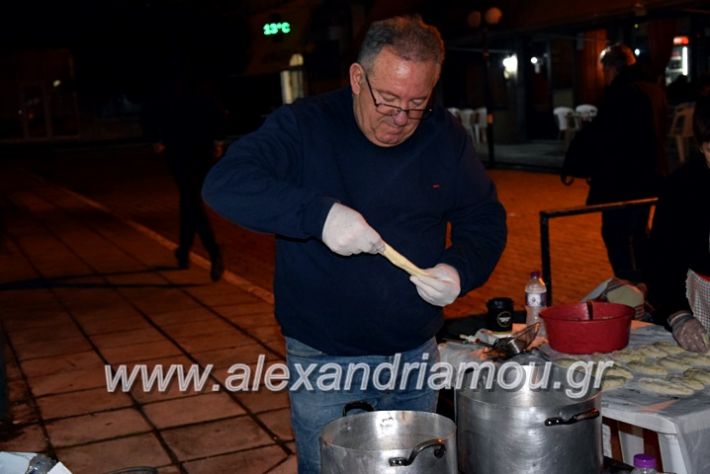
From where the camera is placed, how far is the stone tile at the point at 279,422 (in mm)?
5203

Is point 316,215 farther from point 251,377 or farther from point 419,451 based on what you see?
point 251,377

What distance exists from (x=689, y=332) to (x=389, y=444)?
1762 mm

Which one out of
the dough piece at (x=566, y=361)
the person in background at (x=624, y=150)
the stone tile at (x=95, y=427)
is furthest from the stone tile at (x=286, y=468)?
the person in background at (x=624, y=150)

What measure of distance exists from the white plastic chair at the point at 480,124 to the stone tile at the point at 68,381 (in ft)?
68.3

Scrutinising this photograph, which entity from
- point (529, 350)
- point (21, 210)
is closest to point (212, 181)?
point (529, 350)

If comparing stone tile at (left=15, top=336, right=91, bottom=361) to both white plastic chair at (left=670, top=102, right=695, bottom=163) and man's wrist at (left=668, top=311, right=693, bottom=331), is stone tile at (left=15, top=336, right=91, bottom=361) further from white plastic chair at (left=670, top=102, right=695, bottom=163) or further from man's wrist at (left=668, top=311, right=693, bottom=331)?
white plastic chair at (left=670, top=102, right=695, bottom=163)

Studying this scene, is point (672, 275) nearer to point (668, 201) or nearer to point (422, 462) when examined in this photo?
point (668, 201)

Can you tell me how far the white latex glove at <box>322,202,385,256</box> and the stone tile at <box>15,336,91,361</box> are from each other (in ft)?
17.3

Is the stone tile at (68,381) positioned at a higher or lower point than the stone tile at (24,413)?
lower

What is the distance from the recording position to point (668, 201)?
387 centimetres

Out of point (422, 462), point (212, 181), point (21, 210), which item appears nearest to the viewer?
point (422, 462)

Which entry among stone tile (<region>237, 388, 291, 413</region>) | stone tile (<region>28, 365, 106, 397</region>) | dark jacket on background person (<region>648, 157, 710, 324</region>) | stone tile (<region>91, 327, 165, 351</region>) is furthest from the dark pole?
dark jacket on background person (<region>648, 157, 710, 324</region>)

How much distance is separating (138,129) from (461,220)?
4385 centimetres

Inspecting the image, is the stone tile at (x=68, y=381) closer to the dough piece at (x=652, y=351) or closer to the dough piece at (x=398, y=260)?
the dough piece at (x=652, y=351)
